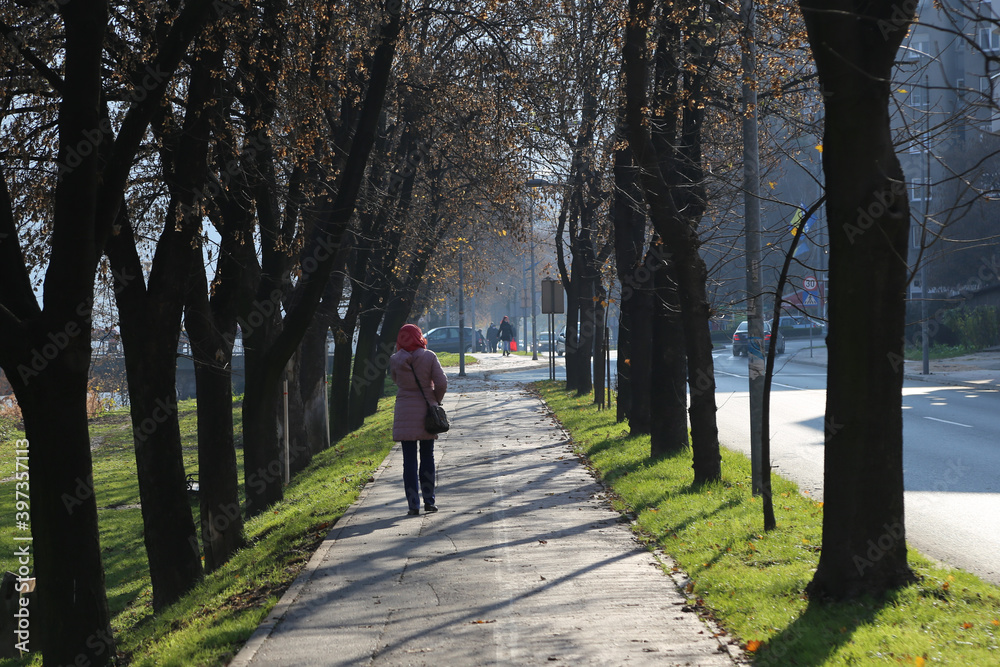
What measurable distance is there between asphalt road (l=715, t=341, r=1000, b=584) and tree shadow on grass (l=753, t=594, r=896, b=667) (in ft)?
6.84

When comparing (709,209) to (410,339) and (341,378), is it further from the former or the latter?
(341,378)

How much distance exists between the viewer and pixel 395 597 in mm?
6703

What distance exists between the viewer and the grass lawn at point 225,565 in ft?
20.7

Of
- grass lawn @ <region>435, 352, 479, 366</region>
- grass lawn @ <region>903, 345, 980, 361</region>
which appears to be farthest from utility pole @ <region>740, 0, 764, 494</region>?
grass lawn @ <region>435, 352, 479, 366</region>

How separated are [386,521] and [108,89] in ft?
15.8

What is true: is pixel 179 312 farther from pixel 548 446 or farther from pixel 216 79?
pixel 548 446

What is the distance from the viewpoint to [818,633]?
549cm

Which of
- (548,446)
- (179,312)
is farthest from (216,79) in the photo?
(548,446)

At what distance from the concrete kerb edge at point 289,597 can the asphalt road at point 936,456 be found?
16.1 ft
